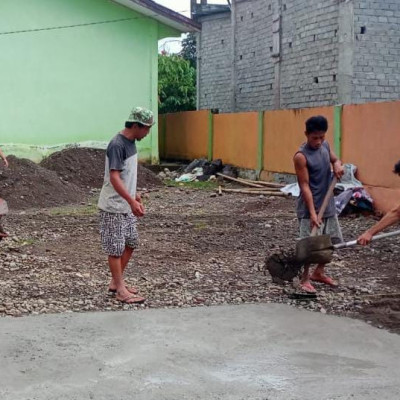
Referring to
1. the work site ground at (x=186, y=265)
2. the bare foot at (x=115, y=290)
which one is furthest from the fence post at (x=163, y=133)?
the bare foot at (x=115, y=290)

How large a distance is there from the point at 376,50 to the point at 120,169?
495 inches

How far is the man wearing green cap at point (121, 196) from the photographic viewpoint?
5422 mm

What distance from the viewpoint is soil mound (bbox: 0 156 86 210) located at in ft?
41.9

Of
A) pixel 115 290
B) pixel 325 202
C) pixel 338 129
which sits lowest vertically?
pixel 115 290

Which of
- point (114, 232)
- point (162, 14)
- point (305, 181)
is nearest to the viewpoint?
point (114, 232)

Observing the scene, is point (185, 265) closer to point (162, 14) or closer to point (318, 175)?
point (318, 175)

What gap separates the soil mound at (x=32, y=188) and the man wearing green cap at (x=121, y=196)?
7294mm

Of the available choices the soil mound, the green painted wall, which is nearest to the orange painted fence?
the green painted wall

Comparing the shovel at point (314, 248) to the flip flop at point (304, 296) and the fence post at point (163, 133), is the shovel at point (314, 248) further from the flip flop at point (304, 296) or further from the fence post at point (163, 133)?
the fence post at point (163, 133)

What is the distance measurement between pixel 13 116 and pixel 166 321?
13281 mm

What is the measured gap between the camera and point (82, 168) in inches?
648

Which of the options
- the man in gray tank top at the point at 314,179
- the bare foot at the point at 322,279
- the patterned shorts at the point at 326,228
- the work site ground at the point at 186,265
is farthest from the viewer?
the bare foot at the point at 322,279

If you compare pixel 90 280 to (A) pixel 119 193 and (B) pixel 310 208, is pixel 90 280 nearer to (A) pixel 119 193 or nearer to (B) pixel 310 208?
(A) pixel 119 193

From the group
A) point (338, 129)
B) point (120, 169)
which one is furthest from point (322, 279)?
point (338, 129)
